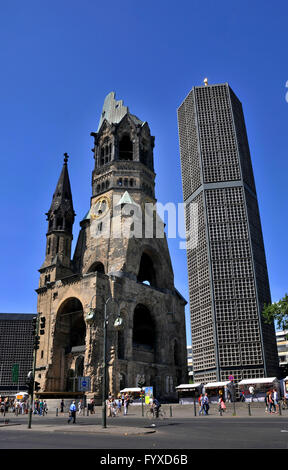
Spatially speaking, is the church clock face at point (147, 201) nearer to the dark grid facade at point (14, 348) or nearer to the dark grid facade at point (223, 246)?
the dark grid facade at point (223, 246)

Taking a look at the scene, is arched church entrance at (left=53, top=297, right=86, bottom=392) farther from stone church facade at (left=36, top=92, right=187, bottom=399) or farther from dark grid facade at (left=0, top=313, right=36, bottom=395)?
dark grid facade at (left=0, top=313, right=36, bottom=395)

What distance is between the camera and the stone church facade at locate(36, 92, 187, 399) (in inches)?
1996

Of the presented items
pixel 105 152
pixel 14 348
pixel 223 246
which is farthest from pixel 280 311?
pixel 14 348

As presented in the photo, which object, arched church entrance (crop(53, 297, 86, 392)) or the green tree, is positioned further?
arched church entrance (crop(53, 297, 86, 392))

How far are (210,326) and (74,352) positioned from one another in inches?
702

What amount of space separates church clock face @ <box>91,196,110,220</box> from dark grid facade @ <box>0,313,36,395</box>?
2791cm

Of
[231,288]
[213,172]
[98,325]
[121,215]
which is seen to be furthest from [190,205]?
[98,325]

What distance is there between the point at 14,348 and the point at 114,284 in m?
34.5

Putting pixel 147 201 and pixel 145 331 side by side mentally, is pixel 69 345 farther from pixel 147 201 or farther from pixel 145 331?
pixel 147 201

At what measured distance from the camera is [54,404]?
146ft

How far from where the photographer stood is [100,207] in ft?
209

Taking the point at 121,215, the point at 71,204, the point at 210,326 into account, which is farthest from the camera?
the point at 71,204

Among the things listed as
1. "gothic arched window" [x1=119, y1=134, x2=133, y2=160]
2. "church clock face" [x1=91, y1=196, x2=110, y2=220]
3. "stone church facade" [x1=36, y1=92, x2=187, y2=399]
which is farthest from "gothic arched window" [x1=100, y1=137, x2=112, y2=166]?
"church clock face" [x1=91, y1=196, x2=110, y2=220]
